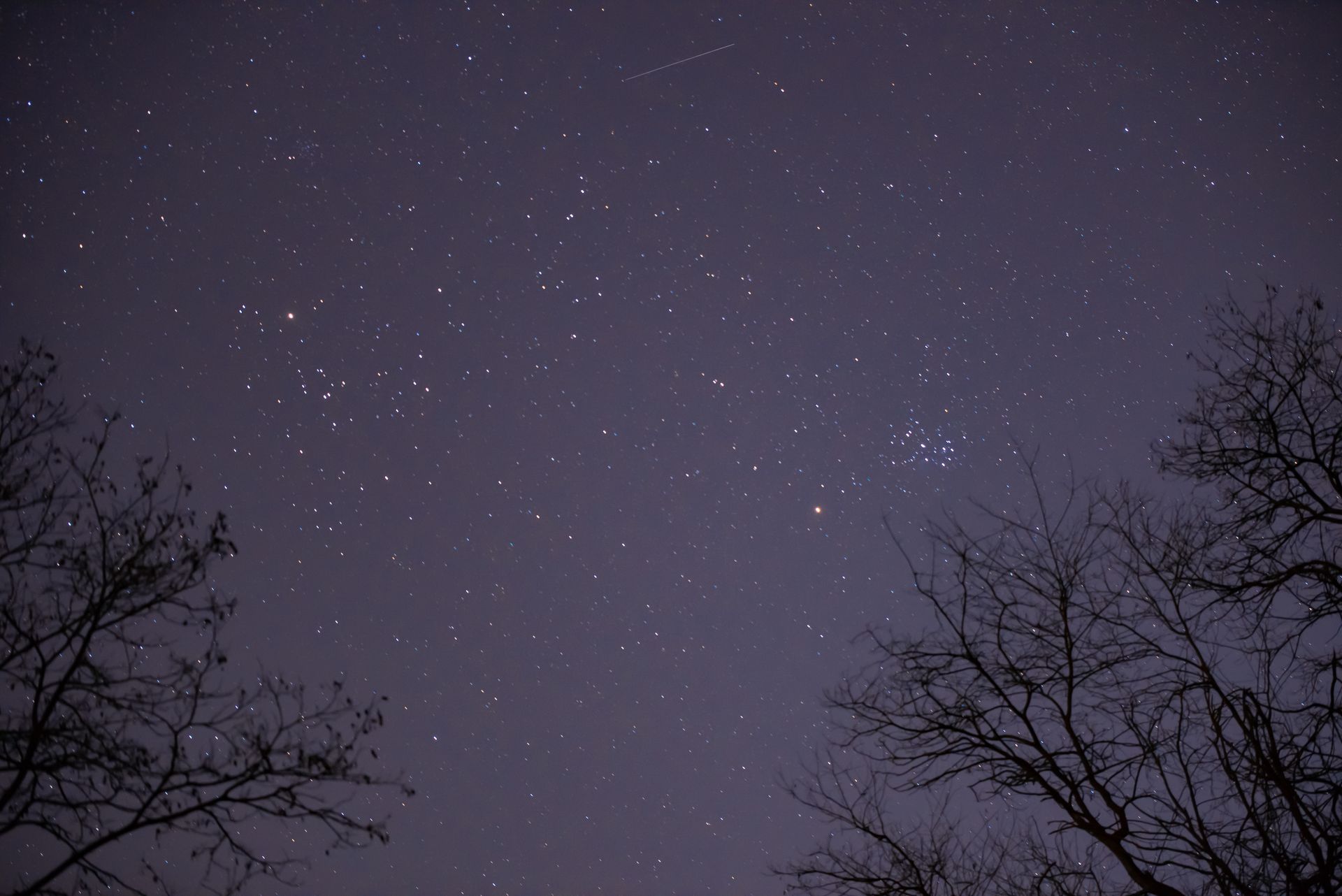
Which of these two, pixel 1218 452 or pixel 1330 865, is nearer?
pixel 1330 865

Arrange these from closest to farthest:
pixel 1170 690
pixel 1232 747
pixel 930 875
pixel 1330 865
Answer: pixel 1330 865, pixel 1232 747, pixel 1170 690, pixel 930 875

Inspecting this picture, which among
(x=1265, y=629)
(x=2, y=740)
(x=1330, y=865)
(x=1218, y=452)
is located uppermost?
(x=1218, y=452)

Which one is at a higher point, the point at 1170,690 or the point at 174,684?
the point at 174,684

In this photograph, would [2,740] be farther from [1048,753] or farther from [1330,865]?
[1330,865]

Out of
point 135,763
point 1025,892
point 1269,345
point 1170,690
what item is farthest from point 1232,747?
point 135,763

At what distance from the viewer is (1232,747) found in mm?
4043

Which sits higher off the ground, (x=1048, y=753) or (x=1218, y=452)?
(x=1218, y=452)

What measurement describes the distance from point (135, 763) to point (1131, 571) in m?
5.55

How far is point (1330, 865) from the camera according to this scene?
350 centimetres

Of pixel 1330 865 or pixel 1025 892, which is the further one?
pixel 1025 892

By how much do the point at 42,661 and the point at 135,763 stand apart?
0.86 metres

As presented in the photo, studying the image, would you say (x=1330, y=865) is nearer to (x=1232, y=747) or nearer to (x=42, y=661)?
(x=1232, y=747)

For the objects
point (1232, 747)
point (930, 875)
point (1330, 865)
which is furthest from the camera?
point (930, 875)

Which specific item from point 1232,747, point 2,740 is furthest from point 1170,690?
point 2,740
